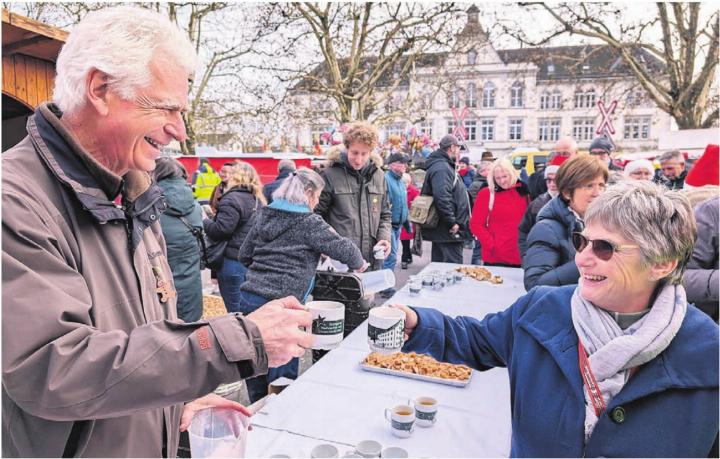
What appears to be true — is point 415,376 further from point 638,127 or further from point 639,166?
point 638,127

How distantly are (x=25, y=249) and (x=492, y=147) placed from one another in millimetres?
53152

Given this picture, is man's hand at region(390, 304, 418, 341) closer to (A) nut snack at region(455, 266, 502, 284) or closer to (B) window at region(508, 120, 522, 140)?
(A) nut snack at region(455, 266, 502, 284)

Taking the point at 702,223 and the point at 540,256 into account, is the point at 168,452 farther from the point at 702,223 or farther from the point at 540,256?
the point at 702,223

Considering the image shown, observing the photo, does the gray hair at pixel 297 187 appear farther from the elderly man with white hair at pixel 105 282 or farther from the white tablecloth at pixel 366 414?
the elderly man with white hair at pixel 105 282

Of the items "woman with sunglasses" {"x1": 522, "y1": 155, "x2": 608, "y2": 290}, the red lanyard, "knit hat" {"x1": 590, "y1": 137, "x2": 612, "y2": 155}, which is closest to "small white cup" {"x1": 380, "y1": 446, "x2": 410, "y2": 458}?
the red lanyard

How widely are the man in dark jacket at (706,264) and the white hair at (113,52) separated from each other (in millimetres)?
2818

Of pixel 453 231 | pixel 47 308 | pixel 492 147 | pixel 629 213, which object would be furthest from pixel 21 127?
pixel 492 147

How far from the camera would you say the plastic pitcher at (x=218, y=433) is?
1.26 m

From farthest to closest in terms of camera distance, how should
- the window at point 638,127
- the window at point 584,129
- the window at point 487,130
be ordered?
the window at point 487,130 → the window at point 584,129 → the window at point 638,127

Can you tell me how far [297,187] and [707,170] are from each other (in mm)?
3235

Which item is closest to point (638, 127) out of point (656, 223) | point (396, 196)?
point (396, 196)

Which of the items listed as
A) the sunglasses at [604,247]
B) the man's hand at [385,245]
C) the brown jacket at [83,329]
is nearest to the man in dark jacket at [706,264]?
the sunglasses at [604,247]

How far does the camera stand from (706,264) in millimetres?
2748

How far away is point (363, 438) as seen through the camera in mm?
1841
